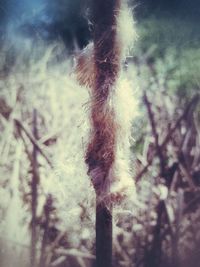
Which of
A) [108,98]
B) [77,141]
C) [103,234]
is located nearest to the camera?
[108,98]

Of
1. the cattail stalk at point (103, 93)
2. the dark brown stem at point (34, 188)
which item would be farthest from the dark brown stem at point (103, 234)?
the dark brown stem at point (34, 188)

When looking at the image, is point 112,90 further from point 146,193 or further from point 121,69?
point 146,193

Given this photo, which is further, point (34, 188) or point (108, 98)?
point (34, 188)

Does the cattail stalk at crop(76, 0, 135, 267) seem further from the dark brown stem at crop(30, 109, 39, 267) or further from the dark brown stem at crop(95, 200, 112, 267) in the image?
the dark brown stem at crop(30, 109, 39, 267)

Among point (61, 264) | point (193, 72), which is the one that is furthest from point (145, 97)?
point (61, 264)

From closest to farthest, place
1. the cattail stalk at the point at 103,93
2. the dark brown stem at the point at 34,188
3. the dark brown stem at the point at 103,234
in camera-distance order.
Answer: the cattail stalk at the point at 103,93
the dark brown stem at the point at 103,234
the dark brown stem at the point at 34,188

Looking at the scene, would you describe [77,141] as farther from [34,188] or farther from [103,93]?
[103,93]

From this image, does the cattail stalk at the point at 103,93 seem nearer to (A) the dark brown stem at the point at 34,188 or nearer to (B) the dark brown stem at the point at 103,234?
(B) the dark brown stem at the point at 103,234

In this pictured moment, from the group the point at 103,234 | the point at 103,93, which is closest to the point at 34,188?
the point at 103,234
